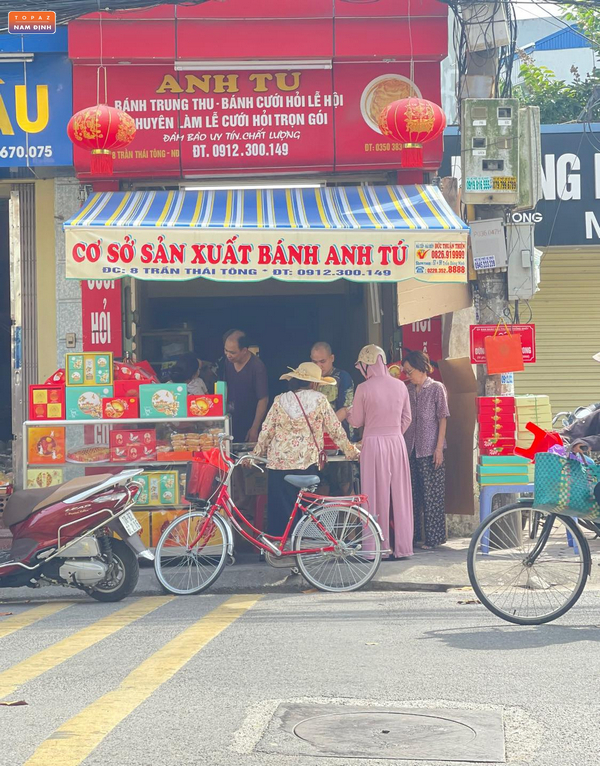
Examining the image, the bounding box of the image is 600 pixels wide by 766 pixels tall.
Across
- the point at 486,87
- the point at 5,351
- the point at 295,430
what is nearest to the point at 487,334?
the point at 295,430

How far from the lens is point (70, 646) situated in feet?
20.7

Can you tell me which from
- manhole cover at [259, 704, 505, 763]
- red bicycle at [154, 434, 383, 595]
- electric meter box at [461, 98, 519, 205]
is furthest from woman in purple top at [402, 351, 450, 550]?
manhole cover at [259, 704, 505, 763]

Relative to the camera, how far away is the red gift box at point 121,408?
1002 centimetres

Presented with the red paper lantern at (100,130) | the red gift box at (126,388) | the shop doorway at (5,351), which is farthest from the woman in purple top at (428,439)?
the shop doorway at (5,351)

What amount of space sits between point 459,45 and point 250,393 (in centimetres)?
404

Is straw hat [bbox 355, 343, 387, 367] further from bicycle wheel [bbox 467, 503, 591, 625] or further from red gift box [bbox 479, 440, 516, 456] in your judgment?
bicycle wheel [bbox 467, 503, 591, 625]

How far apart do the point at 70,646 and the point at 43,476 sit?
388 centimetres

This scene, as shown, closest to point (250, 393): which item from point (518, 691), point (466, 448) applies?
point (466, 448)

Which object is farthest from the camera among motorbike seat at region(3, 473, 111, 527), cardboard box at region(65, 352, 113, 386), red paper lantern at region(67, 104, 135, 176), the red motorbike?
red paper lantern at region(67, 104, 135, 176)

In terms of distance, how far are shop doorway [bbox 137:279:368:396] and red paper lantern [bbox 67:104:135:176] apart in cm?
471

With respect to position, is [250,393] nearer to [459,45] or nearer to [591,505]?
[459,45]

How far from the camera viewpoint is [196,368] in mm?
11961

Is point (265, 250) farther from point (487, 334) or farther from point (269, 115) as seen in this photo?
point (269, 115)

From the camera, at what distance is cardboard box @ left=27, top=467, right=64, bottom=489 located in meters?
9.98
